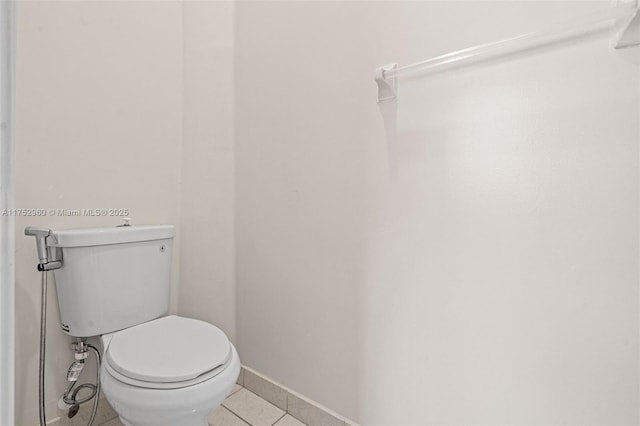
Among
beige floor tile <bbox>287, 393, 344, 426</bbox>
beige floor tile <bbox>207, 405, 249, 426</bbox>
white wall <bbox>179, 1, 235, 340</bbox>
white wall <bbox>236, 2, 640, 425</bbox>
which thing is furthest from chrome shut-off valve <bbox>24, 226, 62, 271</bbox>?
beige floor tile <bbox>287, 393, 344, 426</bbox>

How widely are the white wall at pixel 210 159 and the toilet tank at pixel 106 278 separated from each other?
0.25m

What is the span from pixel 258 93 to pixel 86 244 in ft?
2.70

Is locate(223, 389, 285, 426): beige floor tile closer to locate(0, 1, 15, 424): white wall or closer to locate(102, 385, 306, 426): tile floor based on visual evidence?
locate(102, 385, 306, 426): tile floor

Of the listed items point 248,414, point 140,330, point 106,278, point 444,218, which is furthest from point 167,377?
point 444,218

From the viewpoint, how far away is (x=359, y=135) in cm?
102

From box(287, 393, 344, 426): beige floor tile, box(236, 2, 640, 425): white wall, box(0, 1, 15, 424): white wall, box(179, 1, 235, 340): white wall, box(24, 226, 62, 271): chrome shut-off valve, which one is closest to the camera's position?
box(0, 1, 15, 424): white wall

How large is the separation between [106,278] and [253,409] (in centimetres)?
74

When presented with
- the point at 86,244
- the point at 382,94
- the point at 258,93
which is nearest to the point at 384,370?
the point at 382,94

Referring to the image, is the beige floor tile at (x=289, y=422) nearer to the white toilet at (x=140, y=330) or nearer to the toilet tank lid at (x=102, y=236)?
the white toilet at (x=140, y=330)

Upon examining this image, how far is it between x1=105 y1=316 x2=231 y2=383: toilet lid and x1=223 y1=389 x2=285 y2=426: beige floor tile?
0.44m

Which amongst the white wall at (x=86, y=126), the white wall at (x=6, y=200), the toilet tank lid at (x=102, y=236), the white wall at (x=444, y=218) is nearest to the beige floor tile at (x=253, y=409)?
the white wall at (x=444, y=218)

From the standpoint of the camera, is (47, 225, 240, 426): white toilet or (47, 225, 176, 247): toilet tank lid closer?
(47, 225, 240, 426): white toilet

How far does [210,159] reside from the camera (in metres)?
1.40

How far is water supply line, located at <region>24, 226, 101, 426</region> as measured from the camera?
92 centimetres
